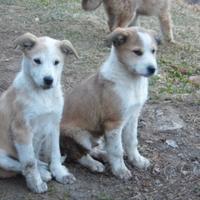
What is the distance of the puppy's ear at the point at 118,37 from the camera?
5.33 metres

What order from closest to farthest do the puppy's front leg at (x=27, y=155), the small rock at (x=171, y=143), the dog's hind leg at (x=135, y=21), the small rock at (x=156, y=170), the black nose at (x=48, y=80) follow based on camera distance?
the black nose at (x=48, y=80)
the puppy's front leg at (x=27, y=155)
the small rock at (x=156, y=170)
the small rock at (x=171, y=143)
the dog's hind leg at (x=135, y=21)

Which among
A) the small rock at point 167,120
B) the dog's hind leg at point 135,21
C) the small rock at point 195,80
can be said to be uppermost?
the small rock at point 167,120

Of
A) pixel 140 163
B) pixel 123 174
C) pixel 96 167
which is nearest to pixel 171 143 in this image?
pixel 140 163

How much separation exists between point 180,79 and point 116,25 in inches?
80.7

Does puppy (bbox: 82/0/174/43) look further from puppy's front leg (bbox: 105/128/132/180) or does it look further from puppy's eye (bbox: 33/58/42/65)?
puppy's eye (bbox: 33/58/42/65)

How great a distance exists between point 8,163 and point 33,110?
0.58m

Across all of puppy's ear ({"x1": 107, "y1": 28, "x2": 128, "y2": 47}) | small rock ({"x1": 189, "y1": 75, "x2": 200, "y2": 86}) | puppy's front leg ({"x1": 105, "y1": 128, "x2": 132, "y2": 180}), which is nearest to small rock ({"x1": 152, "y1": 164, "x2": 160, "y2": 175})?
puppy's front leg ({"x1": 105, "y1": 128, "x2": 132, "y2": 180})

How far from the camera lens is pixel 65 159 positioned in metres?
5.85

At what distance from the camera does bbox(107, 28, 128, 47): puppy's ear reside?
533 centimetres

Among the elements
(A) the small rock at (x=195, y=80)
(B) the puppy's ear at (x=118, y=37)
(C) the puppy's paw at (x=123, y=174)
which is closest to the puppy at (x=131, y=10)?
(A) the small rock at (x=195, y=80)

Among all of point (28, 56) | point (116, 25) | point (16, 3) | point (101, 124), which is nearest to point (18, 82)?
point (28, 56)

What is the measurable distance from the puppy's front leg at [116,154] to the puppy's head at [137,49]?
626 mm

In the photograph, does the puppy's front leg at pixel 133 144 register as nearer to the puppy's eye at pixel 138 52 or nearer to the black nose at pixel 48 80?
the puppy's eye at pixel 138 52

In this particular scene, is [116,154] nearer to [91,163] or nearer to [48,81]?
[91,163]
